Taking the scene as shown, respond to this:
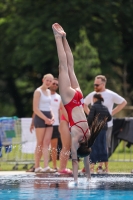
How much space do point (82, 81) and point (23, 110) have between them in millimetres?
12580

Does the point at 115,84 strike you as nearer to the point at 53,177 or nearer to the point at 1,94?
the point at 1,94

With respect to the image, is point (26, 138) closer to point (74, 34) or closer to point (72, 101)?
point (72, 101)

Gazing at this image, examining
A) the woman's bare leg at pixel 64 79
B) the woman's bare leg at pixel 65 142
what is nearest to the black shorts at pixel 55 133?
the woman's bare leg at pixel 65 142

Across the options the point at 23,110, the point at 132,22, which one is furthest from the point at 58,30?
the point at 23,110

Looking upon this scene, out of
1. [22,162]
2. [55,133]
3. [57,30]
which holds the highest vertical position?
[57,30]

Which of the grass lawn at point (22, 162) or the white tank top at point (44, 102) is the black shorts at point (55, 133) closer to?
the white tank top at point (44, 102)

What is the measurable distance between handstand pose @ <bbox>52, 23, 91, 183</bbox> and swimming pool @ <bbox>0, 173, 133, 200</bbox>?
40 cm

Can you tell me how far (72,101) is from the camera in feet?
37.2

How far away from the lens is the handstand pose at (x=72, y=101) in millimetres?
11039

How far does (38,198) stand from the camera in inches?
365

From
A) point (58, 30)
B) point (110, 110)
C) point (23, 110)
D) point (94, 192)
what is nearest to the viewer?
point (94, 192)

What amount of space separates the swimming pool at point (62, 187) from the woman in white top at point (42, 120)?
117 cm

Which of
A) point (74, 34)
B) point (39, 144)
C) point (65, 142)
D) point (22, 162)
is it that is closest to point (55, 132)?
point (39, 144)

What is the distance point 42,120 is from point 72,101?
317 cm
